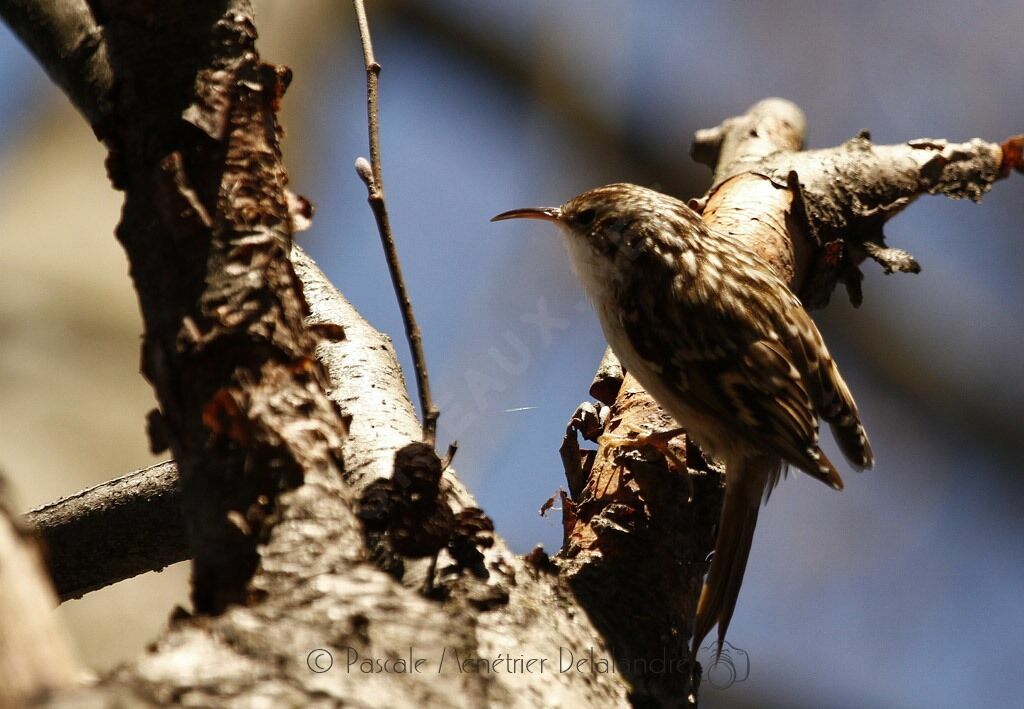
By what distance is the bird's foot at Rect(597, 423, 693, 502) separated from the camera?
1877 millimetres

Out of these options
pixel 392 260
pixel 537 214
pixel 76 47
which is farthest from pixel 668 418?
pixel 76 47

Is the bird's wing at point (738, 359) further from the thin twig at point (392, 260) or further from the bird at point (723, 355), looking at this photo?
the thin twig at point (392, 260)

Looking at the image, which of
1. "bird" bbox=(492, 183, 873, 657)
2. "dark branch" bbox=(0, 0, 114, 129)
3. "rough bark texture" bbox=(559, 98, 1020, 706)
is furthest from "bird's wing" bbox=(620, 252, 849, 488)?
"dark branch" bbox=(0, 0, 114, 129)

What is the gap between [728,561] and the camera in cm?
194

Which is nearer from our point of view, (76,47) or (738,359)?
(76,47)

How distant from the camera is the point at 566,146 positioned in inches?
212

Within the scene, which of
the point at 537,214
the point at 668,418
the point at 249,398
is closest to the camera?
the point at 249,398

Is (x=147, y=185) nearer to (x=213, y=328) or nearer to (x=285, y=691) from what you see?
(x=213, y=328)

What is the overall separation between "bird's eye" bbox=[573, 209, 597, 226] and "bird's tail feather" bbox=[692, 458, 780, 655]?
33.4 inches

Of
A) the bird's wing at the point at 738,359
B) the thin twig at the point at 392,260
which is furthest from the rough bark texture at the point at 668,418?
the thin twig at the point at 392,260

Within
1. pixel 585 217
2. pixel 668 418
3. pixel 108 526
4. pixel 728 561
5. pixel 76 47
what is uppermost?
pixel 585 217

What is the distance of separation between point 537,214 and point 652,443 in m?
1.02

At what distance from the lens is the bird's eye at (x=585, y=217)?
8.66 feet

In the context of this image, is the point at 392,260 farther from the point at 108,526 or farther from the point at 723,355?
the point at 723,355
